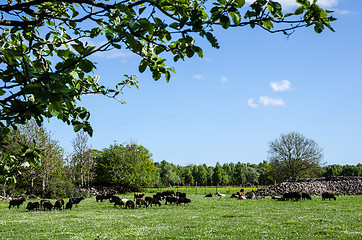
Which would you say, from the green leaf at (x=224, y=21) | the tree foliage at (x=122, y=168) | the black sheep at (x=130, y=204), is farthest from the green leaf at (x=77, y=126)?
the tree foliage at (x=122, y=168)

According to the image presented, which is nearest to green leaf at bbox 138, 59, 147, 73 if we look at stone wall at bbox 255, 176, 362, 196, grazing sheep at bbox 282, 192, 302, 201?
grazing sheep at bbox 282, 192, 302, 201

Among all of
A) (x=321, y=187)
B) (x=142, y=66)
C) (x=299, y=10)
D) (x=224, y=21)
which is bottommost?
(x=321, y=187)

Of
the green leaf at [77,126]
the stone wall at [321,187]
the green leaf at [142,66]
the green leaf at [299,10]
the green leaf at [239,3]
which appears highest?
the green leaf at [299,10]

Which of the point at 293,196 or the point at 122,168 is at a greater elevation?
the point at 122,168

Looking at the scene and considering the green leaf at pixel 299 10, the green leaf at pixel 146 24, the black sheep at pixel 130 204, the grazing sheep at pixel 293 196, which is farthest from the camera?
the grazing sheep at pixel 293 196

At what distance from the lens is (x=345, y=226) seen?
44.8 feet

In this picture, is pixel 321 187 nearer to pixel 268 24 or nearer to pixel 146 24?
pixel 268 24

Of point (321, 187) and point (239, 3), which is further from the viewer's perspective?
point (321, 187)

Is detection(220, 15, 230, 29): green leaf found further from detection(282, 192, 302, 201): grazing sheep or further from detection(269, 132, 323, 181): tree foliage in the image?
detection(269, 132, 323, 181): tree foliage

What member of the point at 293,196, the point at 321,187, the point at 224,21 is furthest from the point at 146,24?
the point at 321,187

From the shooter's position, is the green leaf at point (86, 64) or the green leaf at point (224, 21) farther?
the green leaf at point (224, 21)

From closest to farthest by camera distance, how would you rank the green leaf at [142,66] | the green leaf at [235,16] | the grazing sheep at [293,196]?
A: the green leaf at [235,16] < the green leaf at [142,66] < the grazing sheep at [293,196]

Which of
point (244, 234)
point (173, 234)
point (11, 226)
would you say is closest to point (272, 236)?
point (244, 234)

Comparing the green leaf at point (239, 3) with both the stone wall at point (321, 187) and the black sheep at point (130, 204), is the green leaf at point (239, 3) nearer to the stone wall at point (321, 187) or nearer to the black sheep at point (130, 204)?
the black sheep at point (130, 204)
